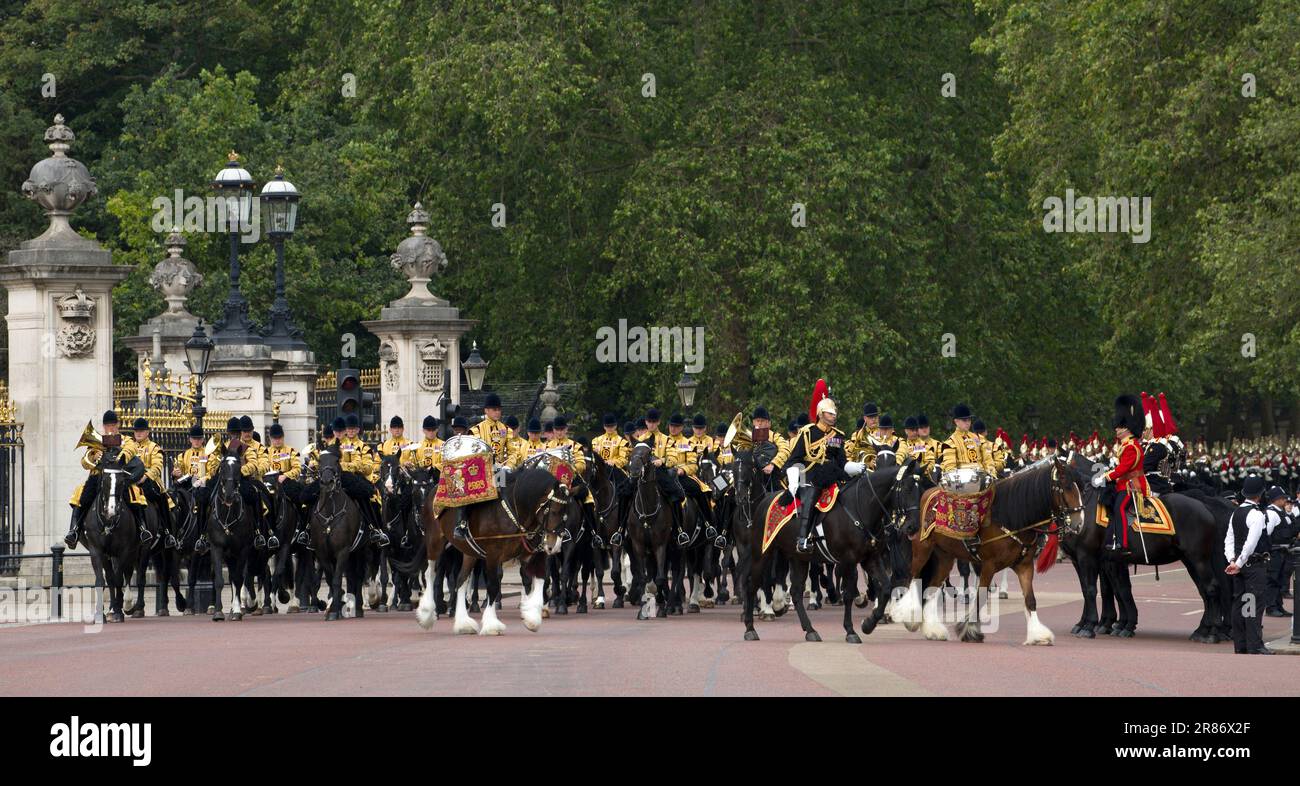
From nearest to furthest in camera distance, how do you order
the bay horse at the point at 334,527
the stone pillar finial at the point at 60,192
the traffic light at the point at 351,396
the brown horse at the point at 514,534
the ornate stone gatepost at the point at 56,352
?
the brown horse at the point at 514,534 < the bay horse at the point at 334,527 < the ornate stone gatepost at the point at 56,352 < the stone pillar finial at the point at 60,192 < the traffic light at the point at 351,396

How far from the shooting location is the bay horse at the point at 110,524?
23.8 metres

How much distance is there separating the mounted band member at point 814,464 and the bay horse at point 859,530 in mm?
178

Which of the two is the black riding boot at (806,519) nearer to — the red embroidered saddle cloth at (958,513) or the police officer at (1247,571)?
the red embroidered saddle cloth at (958,513)

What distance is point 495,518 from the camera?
70.7 feet

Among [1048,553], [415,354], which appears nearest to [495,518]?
[1048,553]

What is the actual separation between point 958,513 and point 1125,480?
1.90m

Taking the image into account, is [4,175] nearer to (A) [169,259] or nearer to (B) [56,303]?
(A) [169,259]

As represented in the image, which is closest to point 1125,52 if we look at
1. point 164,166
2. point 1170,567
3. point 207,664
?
point 1170,567

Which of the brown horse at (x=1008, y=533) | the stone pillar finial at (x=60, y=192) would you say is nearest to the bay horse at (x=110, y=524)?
the stone pillar finial at (x=60, y=192)

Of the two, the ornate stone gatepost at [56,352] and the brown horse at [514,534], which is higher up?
the ornate stone gatepost at [56,352]

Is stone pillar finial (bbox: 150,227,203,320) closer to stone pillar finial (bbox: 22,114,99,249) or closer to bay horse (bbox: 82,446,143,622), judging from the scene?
stone pillar finial (bbox: 22,114,99,249)

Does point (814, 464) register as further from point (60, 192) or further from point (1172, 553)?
point (60, 192)

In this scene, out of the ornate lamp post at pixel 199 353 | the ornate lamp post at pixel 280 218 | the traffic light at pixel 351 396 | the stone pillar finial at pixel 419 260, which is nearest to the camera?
the ornate lamp post at pixel 199 353

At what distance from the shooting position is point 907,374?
47.4m
